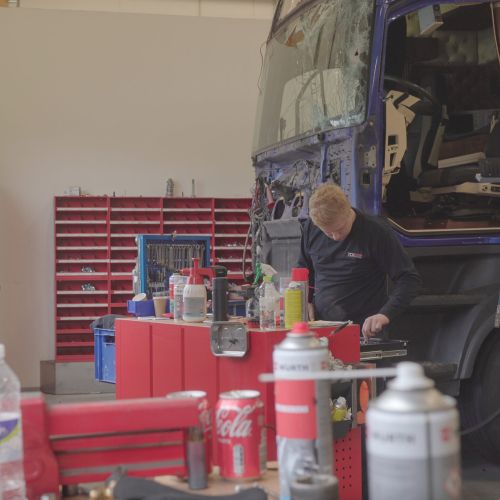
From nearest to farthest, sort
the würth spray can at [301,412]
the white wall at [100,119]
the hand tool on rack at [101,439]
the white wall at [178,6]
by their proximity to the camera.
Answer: the würth spray can at [301,412]
the hand tool on rack at [101,439]
the white wall at [100,119]
the white wall at [178,6]

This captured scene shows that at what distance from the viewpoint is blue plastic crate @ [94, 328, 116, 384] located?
18.5 ft

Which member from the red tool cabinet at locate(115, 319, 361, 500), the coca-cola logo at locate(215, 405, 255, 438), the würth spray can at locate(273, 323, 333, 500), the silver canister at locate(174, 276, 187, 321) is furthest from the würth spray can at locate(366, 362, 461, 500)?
the silver canister at locate(174, 276, 187, 321)

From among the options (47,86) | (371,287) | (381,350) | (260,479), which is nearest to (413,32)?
(371,287)

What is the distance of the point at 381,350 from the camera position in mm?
3902

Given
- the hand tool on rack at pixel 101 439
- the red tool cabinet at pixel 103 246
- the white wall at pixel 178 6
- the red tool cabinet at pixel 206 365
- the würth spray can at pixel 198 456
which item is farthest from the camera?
the white wall at pixel 178 6

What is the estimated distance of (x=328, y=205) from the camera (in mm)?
3830

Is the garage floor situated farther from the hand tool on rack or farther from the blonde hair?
the hand tool on rack

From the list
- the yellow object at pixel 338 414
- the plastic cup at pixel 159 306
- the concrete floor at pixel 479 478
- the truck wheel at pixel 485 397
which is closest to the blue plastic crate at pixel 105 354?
the concrete floor at pixel 479 478

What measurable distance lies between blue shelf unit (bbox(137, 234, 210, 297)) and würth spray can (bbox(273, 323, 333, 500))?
16.2 feet

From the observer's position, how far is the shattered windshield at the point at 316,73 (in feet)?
15.8

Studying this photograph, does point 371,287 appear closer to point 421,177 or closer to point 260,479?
point 421,177

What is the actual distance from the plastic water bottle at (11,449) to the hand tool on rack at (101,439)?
0.02m

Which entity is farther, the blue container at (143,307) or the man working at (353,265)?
the blue container at (143,307)

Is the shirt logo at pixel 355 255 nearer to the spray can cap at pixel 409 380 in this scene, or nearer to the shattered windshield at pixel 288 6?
the shattered windshield at pixel 288 6
